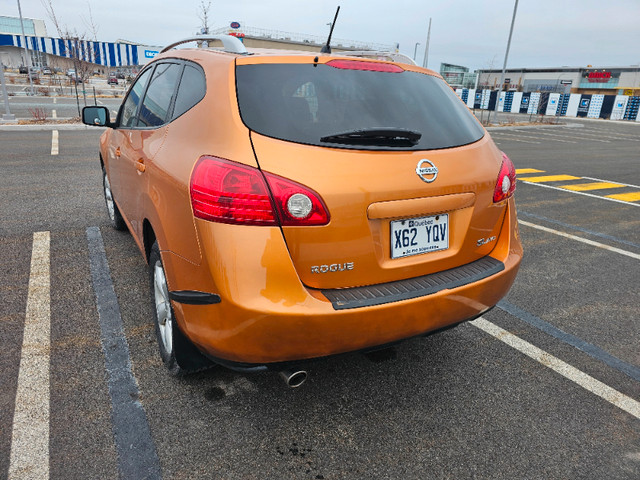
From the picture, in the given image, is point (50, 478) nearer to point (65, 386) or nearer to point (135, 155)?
point (65, 386)

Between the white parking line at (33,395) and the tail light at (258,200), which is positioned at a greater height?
the tail light at (258,200)

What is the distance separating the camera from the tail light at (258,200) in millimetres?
1813

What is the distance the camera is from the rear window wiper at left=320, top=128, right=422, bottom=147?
200 cm

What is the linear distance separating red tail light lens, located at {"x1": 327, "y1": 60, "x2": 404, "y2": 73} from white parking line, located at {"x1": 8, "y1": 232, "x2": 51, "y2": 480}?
2243 millimetres

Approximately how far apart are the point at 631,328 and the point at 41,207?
6424 mm

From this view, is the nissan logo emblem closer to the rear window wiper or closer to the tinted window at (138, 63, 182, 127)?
the rear window wiper

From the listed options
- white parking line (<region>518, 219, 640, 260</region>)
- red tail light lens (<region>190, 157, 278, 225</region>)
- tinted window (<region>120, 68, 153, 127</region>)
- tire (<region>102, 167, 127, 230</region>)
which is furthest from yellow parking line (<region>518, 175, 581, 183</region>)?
red tail light lens (<region>190, 157, 278, 225</region>)

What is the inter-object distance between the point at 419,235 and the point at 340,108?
0.70 m

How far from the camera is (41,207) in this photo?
5.73 metres

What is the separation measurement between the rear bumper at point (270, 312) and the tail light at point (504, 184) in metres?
0.70

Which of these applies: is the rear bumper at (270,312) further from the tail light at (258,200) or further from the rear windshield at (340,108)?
the rear windshield at (340,108)

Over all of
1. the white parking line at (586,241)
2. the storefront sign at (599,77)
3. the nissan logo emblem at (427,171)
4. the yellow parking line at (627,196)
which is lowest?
the yellow parking line at (627,196)

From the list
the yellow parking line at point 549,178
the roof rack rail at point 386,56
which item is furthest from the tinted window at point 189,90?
the yellow parking line at point 549,178

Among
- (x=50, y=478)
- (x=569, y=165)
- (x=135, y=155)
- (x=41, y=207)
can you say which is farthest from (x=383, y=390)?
(x=569, y=165)
